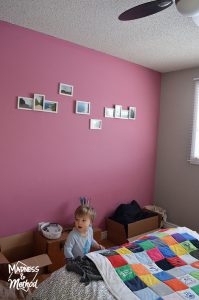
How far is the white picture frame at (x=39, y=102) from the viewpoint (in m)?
2.52

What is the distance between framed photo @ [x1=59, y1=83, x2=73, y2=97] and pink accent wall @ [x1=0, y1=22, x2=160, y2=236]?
52 mm

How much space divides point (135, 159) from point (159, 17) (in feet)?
6.48

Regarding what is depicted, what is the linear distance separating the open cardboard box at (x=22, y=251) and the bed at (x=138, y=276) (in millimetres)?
645

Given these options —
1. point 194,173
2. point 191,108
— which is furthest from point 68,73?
point 194,173

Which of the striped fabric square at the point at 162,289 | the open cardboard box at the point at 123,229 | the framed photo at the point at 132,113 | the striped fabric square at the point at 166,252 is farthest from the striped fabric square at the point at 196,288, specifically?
the framed photo at the point at 132,113

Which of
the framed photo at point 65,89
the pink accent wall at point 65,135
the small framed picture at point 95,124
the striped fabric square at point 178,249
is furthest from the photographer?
the small framed picture at point 95,124

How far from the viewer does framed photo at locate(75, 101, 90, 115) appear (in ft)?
9.38

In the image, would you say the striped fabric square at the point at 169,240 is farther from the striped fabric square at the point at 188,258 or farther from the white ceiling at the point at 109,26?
the white ceiling at the point at 109,26

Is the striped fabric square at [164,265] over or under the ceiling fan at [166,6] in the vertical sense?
under

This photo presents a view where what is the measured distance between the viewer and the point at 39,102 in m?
2.54

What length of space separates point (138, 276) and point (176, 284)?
24 centimetres

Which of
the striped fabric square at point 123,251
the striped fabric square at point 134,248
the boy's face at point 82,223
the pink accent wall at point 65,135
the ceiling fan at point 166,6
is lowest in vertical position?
the striped fabric square at point 134,248

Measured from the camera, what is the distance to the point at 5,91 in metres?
2.33

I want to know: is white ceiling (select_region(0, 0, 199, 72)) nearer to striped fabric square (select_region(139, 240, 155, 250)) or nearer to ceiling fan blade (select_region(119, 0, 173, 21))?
ceiling fan blade (select_region(119, 0, 173, 21))
